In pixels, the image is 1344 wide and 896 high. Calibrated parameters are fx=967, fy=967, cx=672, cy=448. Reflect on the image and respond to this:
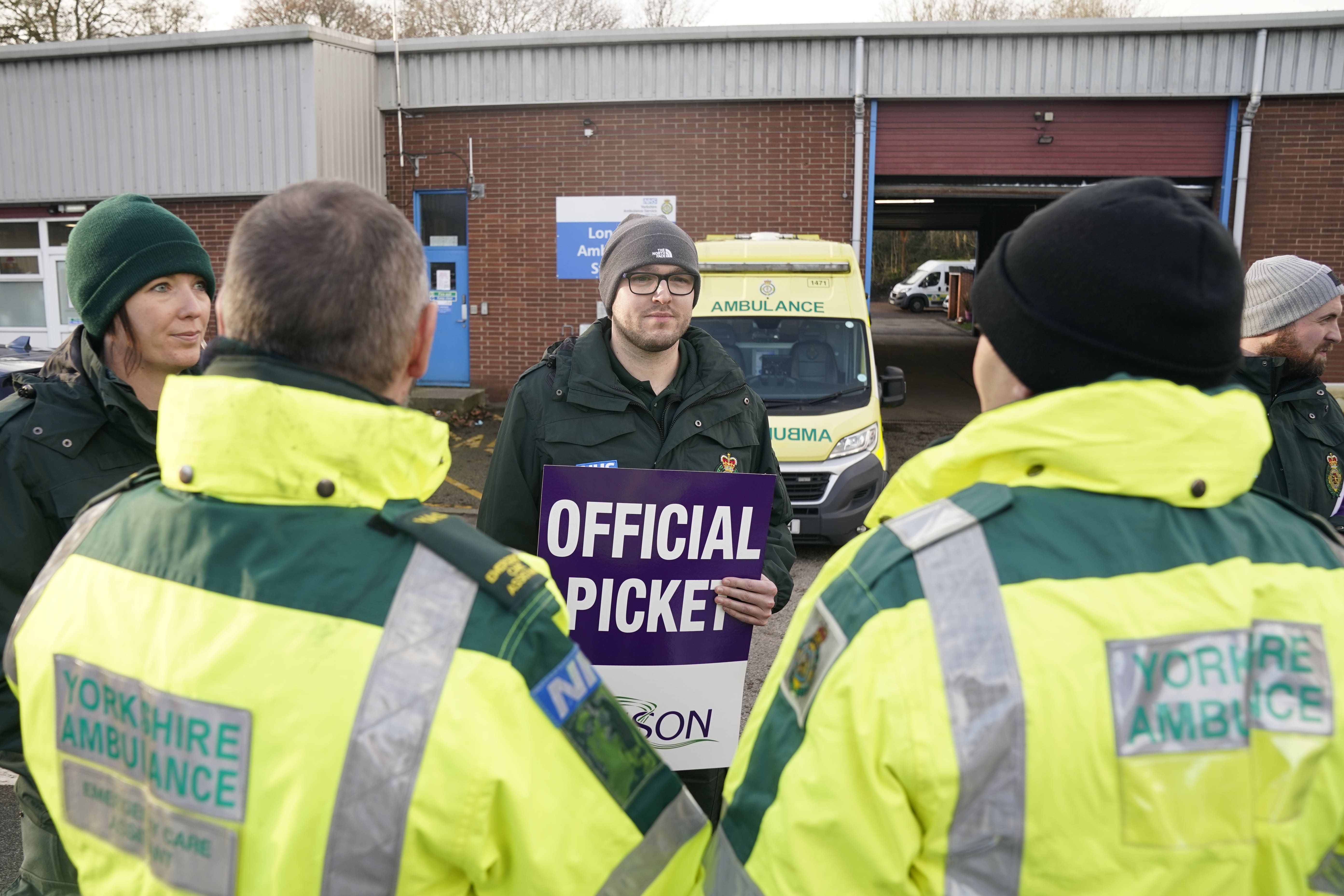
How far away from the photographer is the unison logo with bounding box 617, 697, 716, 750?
2572 millimetres

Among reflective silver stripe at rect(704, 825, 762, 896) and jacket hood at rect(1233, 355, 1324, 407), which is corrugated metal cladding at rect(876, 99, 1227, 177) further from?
reflective silver stripe at rect(704, 825, 762, 896)

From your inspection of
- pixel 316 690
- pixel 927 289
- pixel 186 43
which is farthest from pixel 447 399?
pixel 927 289

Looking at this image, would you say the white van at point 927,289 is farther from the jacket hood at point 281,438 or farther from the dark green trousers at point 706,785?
the jacket hood at point 281,438

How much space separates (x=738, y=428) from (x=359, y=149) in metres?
12.2

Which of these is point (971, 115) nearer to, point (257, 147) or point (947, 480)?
point (257, 147)

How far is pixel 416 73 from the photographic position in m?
13.6

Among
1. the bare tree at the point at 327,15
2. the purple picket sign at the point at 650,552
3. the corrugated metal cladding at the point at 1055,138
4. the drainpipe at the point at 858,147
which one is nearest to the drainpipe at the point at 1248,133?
the corrugated metal cladding at the point at 1055,138

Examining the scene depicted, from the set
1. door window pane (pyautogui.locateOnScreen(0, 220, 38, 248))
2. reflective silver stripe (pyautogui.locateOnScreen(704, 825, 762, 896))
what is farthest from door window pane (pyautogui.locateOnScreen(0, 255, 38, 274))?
reflective silver stripe (pyautogui.locateOnScreen(704, 825, 762, 896))

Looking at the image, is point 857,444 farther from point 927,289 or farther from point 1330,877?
point 927,289

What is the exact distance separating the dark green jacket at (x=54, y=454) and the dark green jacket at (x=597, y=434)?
0.92 meters

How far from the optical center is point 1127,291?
48.1 inches

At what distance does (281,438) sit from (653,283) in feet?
5.95

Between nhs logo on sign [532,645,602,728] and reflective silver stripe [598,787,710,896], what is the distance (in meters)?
0.22

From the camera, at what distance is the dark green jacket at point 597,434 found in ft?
9.11
